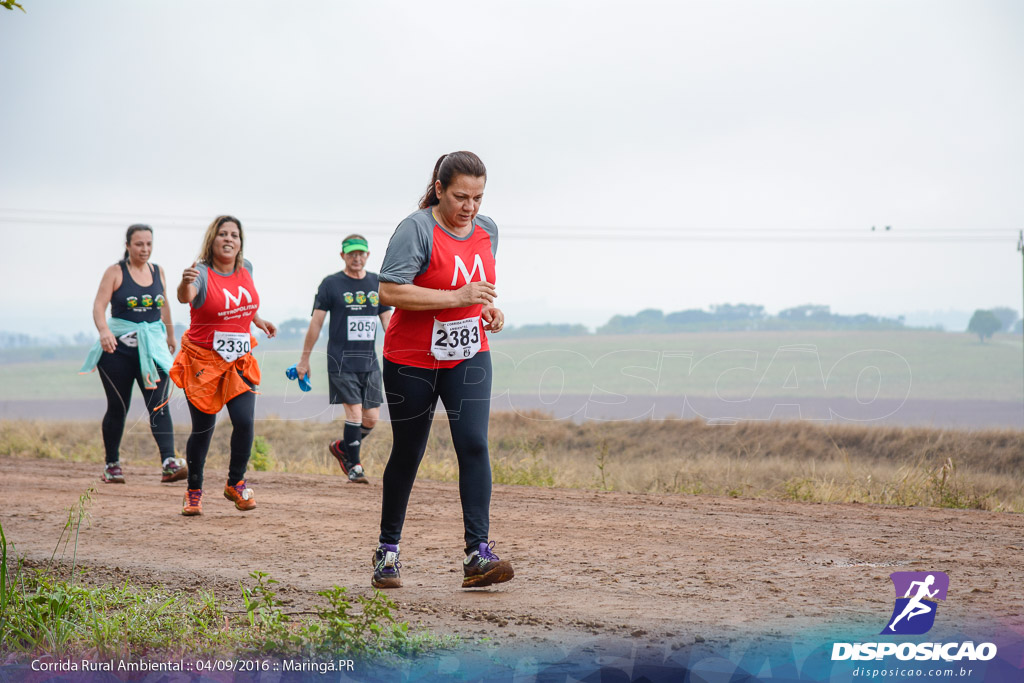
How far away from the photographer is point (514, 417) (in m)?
24.0

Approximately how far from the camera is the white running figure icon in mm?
4660

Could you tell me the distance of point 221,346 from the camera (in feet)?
26.2

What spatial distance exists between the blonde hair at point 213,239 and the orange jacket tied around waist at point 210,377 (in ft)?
2.38

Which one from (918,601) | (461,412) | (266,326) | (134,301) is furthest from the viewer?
(134,301)

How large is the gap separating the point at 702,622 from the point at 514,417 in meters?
19.5

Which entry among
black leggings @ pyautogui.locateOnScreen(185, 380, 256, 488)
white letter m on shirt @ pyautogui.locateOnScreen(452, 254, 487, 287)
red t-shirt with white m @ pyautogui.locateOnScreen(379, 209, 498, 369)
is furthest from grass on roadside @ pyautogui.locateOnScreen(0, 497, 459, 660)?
black leggings @ pyautogui.locateOnScreen(185, 380, 256, 488)

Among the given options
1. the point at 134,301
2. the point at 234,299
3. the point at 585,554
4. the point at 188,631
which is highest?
the point at 234,299

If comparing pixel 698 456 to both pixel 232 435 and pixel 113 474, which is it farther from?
pixel 232 435

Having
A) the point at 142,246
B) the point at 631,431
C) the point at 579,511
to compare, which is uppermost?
the point at 142,246

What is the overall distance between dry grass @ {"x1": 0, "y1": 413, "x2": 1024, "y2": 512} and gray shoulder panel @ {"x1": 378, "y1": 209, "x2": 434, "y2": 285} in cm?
549

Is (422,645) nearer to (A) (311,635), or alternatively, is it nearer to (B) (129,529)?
(A) (311,635)

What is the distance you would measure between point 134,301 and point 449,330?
5.84m

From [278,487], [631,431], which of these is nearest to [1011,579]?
[278,487]

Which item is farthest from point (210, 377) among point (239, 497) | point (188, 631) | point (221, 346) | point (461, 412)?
point (188, 631)
